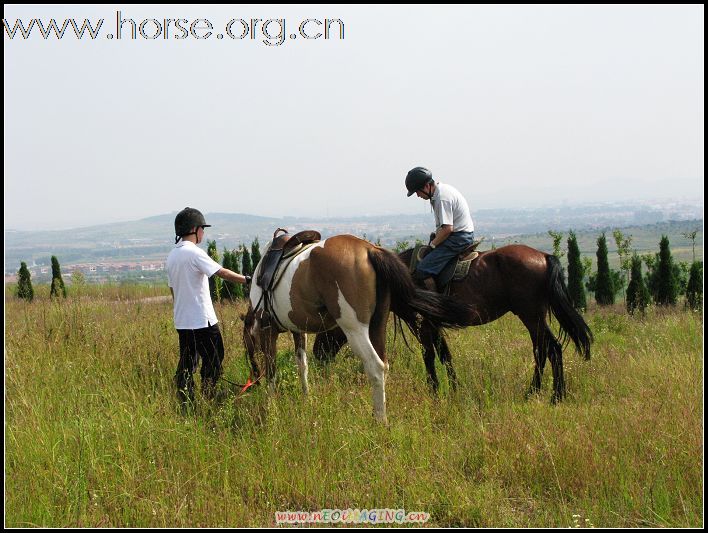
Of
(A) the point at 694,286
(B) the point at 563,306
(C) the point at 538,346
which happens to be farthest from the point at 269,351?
(A) the point at 694,286

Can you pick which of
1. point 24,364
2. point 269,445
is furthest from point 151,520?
point 24,364

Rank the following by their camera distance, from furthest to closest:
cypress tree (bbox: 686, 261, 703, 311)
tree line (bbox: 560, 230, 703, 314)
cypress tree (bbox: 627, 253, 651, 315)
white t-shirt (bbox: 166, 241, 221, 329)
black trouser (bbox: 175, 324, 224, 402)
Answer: tree line (bbox: 560, 230, 703, 314) → cypress tree (bbox: 627, 253, 651, 315) → cypress tree (bbox: 686, 261, 703, 311) → black trouser (bbox: 175, 324, 224, 402) → white t-shirt (bbox: 166, 241, 221, 329)

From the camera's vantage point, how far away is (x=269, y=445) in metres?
4.68

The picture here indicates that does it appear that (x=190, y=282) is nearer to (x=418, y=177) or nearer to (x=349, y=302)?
(x=349, y=302)

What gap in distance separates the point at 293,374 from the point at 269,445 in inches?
60.9

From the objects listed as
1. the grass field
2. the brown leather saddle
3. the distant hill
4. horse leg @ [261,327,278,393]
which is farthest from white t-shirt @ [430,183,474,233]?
the distant hill

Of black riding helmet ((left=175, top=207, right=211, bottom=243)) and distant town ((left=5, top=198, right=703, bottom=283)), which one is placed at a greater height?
black riding helmet ((left=175, top=207, right=211, bottom=243))

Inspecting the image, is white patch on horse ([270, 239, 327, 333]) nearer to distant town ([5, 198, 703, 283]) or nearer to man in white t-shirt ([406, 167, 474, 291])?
man in white t-shirt ([406, 167, 474, 291])

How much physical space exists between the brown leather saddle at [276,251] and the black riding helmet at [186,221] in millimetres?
766

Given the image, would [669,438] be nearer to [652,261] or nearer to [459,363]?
[459,363]

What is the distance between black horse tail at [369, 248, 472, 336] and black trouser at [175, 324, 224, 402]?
1645mm

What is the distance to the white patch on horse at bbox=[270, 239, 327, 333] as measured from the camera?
571cm

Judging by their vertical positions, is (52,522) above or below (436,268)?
below

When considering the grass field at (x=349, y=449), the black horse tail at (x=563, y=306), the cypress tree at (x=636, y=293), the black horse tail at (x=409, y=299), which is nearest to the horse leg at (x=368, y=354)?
the grass field at (x=349, y=449)
